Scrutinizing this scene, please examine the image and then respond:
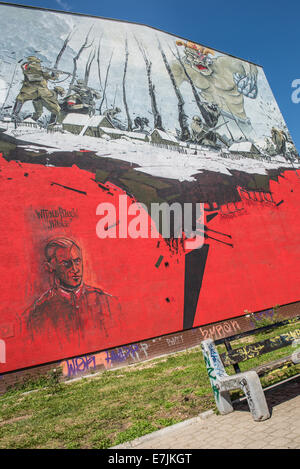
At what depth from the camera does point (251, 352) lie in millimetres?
4281

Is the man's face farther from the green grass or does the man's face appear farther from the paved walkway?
the paved walkway

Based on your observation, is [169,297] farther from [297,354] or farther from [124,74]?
[124,74]

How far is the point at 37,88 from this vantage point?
1252cm

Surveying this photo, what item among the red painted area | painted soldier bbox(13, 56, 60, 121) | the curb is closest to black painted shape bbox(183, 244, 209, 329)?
the red painted area

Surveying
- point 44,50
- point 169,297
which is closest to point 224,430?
point 169,297

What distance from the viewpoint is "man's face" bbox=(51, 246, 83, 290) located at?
10.1 m

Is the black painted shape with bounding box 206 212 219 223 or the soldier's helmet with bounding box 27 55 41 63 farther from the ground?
the soldier's helmet with bounding box 27 55 41 63

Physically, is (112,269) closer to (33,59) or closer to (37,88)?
(37,88)

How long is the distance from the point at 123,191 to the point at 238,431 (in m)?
9.72

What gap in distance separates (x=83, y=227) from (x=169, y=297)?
3983mm

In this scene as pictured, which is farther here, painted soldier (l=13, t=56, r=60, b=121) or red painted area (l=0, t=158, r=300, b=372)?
painted soldier (l=13, t=56, r=60, b=121)

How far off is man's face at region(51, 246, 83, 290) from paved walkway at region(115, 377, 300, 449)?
6835 millimetres

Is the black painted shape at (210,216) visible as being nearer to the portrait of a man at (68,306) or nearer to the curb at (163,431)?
the portrait of a man at (68,306)

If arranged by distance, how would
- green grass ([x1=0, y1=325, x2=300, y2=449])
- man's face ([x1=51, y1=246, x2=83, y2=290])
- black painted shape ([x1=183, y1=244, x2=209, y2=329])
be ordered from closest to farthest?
green grass ([x1=0, y1=325, x2=300, y2=449]) → man's face ([x1=51, y1=246, x2=83, y2=290]) → black painted shape ([x1=183, y1=244, x2=209, y2=329])
